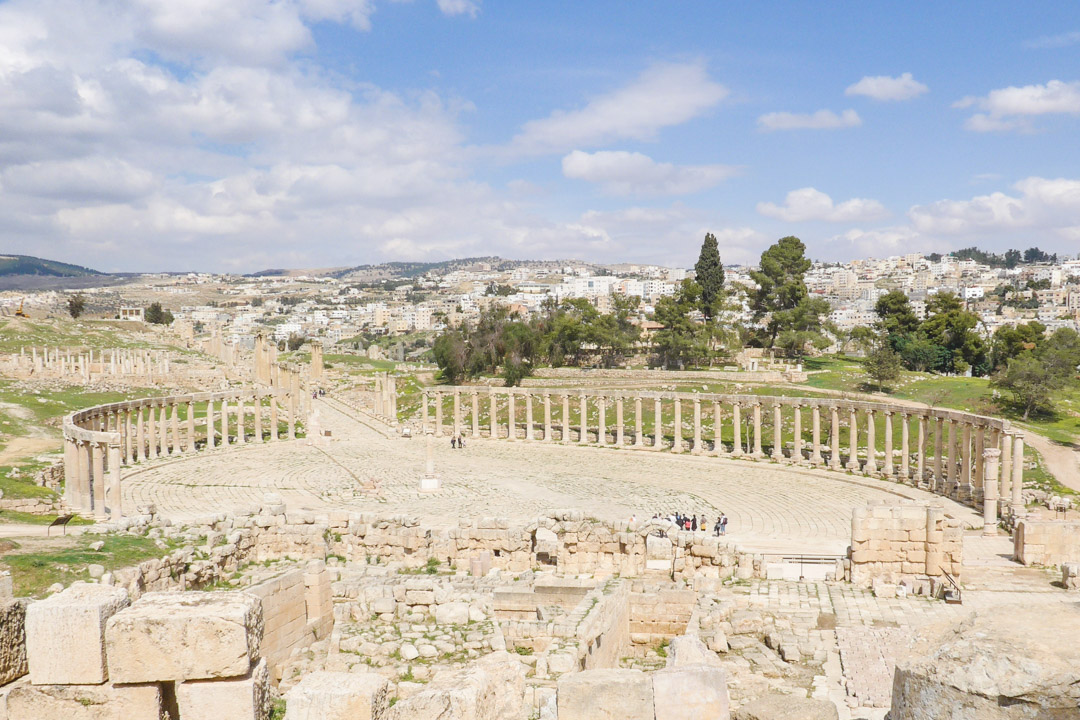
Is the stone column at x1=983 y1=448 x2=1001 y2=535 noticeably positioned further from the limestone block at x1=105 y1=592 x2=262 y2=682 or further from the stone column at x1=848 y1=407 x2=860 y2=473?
the limestone block at x1=105 y1=592 x2=262 y2=682

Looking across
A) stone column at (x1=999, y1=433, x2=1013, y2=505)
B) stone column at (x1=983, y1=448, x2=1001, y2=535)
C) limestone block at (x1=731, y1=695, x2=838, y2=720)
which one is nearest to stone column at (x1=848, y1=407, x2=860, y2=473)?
stone column at (x1=999, y1=433, x2=1013, y2=505)

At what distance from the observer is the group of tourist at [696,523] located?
91.9ft

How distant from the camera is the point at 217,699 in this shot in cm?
629

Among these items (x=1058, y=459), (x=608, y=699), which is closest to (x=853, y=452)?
(x=1058, y=459)

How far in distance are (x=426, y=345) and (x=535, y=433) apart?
78873 mm

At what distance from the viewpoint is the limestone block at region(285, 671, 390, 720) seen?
6375 mm

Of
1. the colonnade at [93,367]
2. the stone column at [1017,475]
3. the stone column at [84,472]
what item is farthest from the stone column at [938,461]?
the colonnade at [93,367]

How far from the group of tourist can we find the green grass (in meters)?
16.4

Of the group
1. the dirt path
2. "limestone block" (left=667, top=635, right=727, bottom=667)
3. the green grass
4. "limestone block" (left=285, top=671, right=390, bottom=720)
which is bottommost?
the dirt path

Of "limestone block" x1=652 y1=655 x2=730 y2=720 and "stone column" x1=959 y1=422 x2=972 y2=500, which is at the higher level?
"limestone block" x1=652 y1=655 x2=730 y2=720

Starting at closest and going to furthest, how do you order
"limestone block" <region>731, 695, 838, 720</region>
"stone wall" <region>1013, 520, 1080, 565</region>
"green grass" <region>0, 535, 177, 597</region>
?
"limestone block" <region>731, 695, 838, 720</region> < "green grass" <region>0, 535, 177, 597</region> < "stone wall" <region>1013, 520, 1080, 565</region>

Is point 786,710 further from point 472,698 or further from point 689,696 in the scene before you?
point 472,698

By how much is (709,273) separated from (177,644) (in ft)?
254

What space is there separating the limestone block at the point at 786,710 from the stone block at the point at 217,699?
4.19m
